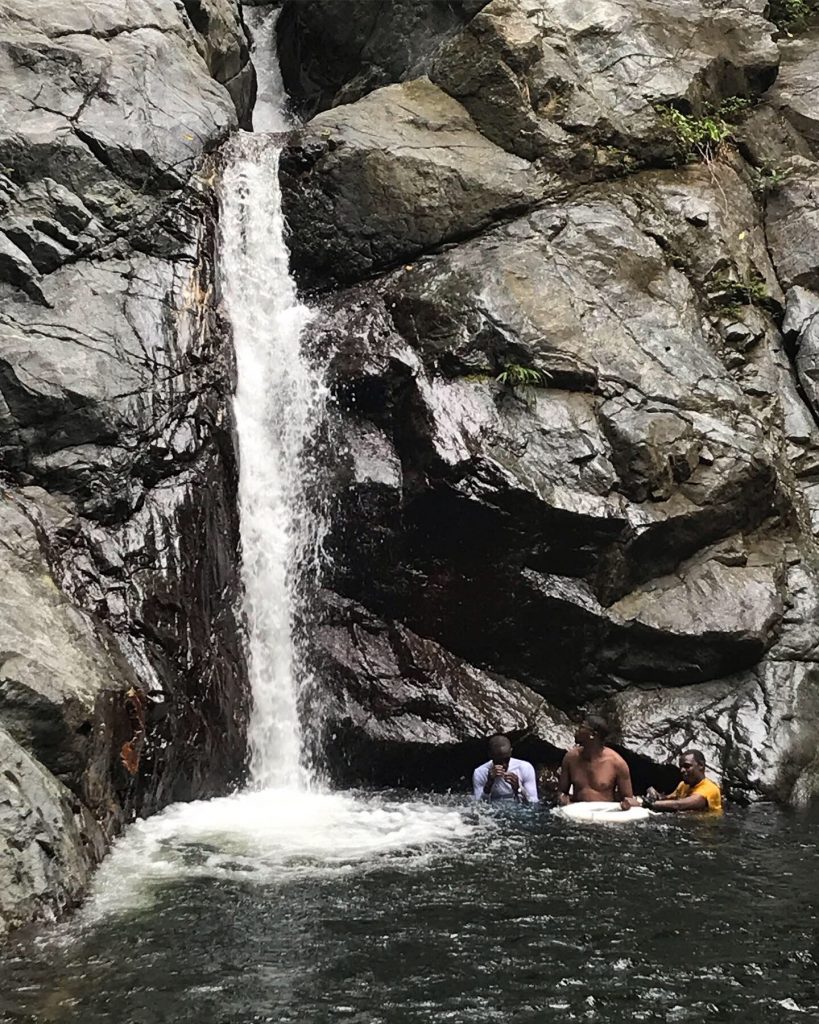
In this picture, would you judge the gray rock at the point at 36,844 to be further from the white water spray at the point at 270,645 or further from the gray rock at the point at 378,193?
the gray rock at the point at 378,193

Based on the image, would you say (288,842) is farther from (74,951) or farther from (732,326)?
(732,326)

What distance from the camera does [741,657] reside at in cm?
1077

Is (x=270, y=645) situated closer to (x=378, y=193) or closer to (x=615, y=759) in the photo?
(x=615, y=759)

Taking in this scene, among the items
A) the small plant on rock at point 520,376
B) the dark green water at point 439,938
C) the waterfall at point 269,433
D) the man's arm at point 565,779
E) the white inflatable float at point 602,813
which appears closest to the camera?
the dark green water at point 439,938

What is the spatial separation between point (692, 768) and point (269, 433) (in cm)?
599

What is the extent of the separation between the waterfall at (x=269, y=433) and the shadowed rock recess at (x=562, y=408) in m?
0.35

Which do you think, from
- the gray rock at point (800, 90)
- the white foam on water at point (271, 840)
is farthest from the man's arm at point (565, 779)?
the gray rock at point (800, 90)

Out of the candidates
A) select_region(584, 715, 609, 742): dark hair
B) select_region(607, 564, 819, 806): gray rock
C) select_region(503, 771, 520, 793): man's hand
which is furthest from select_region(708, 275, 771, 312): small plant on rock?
select_region(503, 771, 520, 793): man's hand

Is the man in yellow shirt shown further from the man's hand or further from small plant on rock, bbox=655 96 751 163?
small plant on rock, bbox=655 96 751 163

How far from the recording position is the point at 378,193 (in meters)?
13.1

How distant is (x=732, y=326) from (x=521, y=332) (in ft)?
11.0

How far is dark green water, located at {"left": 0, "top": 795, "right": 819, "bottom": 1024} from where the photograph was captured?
5031 mm

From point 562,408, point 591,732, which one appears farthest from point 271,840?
point 562,408

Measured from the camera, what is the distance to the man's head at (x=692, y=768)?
9.72 meters
